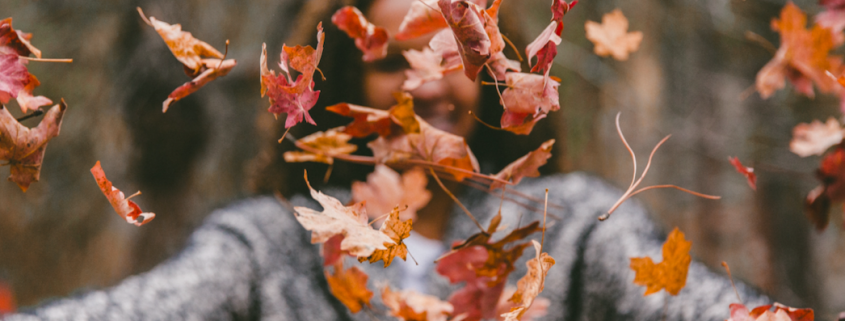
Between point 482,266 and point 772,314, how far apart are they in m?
0.11

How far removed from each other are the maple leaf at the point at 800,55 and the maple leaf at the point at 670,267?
0.56ft

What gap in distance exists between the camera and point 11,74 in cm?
15

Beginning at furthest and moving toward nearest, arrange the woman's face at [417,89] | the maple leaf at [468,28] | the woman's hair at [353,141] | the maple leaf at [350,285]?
the woman's hair at [353,141] < the woman's face at [417,89] < the maple leaf at [350,285] < the maple leaf at [468,28]

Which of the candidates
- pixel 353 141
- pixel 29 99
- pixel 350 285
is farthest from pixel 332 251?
pixel 353 141

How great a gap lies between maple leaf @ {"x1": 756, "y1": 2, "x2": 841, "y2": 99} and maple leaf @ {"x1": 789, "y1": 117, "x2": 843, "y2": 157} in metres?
0.02

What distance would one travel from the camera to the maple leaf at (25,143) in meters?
0.15

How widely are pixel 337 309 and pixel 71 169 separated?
1.20 metres

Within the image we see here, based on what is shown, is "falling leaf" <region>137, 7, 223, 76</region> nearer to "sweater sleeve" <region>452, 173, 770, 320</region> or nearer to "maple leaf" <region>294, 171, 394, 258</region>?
"maple leaf" <region>294, 171, 394, 258</region>

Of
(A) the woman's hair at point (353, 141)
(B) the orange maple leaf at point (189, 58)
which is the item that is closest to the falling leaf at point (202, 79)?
(B) the orange maple leaf at point (189, 58)

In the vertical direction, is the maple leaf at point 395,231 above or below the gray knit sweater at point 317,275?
above

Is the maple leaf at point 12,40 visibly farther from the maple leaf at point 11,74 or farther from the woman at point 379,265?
the woman at point 379,265

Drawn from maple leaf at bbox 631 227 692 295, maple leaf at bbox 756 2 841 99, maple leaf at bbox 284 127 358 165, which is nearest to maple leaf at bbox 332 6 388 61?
maple leaf at bbox 284 127 358 165

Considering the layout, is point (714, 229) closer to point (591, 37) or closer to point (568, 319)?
point (568, 319)

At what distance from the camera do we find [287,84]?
146mm
